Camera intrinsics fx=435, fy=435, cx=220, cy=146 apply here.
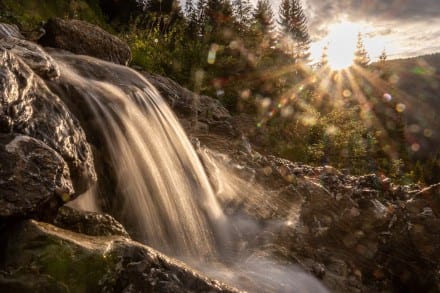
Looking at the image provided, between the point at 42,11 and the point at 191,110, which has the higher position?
the point at 42,11

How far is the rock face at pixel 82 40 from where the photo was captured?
8078mm

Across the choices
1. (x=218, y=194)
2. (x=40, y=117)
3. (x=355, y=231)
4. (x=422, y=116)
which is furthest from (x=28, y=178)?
(x=422, y=116)

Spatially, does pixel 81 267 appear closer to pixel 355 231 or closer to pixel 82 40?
pixel 355 231

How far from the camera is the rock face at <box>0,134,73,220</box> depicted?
2.70m

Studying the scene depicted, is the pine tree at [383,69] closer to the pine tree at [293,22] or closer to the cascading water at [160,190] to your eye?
the pine tree at [293,22]

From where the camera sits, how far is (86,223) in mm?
3301

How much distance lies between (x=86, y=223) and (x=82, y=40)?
5966 millimetres

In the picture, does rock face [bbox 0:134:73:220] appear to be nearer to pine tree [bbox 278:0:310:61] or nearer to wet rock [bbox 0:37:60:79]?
wet rock [bbox 0:37:60:79]

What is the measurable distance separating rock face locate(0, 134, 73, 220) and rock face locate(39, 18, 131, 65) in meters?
5.61

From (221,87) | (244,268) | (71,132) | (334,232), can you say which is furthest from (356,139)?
(71,132)

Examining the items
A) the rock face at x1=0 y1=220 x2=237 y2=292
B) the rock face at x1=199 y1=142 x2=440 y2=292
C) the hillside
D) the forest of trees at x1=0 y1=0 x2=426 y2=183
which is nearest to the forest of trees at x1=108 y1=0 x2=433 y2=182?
the forest of trees at x1=0 y1=0 x2=426 y2=183

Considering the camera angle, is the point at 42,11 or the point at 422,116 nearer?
the point at 42,11

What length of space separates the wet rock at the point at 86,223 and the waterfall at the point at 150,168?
1.16m

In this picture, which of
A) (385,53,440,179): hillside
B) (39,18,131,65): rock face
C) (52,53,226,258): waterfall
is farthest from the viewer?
(385,53,440,179): hillside
